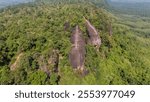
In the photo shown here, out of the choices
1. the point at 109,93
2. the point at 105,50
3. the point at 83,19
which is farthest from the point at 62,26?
the point at 109,93

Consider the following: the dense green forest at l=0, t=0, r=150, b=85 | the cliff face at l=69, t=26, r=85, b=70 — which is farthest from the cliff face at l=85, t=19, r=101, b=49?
the cliff face at l=69, t=26, r=85, b=70

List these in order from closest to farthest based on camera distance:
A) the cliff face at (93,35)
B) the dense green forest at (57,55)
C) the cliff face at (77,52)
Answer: the dense green forest at (57,55), the cliff face at (77,52), the cliff face at (93,35)

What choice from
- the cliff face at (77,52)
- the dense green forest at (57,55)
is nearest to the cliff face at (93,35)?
the dense green forest at (57,55)

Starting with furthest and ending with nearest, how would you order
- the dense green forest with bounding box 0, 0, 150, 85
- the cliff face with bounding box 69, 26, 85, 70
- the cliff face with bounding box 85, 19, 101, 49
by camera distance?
1. the cliff face with bounding box 85, 19, 101, 49
2. the cliff face with bounding box 69, 26, 85, 70
3. the dense green forest with bounding box 0, 0, 150, 85

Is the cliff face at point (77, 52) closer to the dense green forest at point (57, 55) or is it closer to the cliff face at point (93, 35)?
the dense green forest at point (57, 55)

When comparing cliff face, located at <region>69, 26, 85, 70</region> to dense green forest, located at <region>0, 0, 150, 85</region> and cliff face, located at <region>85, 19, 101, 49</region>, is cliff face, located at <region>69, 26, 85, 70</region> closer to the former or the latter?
dense green forest, located at <region>0, 0, 150, 85</region>

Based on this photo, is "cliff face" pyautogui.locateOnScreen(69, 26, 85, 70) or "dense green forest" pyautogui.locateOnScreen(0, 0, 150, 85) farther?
"cliff face" pyautogui.locateOnScreen(69, 26, 85, 70)

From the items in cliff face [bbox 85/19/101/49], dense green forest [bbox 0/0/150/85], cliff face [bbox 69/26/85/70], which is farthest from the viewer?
cliff face [bbox 85/19/101/49]

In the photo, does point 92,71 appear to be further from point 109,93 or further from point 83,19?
point 109,93
